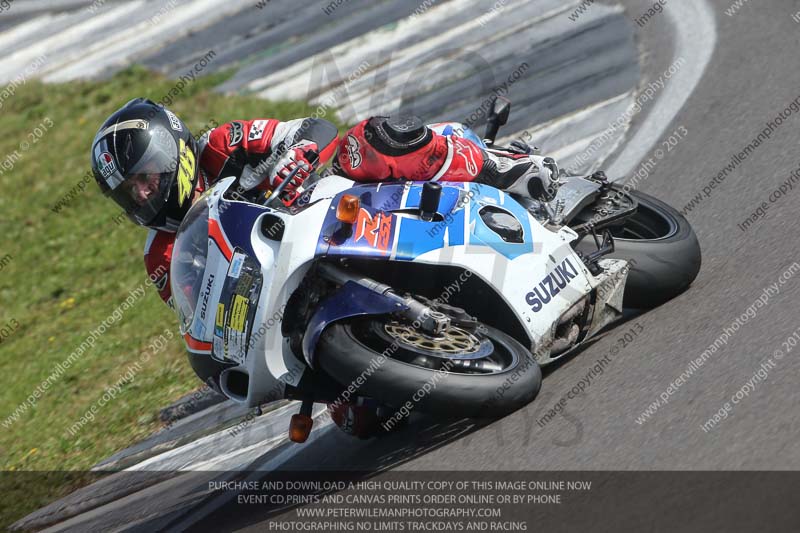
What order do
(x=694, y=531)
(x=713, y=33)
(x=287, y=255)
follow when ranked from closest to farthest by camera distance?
1. (x=694, y=531)
2. (x=287, y=255)
3. (x=713, y=33)

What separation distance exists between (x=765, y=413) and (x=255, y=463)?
2897 millimetres

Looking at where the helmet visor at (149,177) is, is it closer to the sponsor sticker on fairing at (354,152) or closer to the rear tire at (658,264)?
the sponsor sticker on fairing at (354,152)

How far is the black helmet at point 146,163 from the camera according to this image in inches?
201

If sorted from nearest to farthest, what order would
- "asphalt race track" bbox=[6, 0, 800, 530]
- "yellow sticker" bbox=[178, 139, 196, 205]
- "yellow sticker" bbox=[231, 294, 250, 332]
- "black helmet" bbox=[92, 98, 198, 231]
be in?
"asphalt race track" bbox=[6, 0, 800, 530]
"yellow sticker" bbox=[231, 294, 250, 332]
"black helmet" bbox=[92, 98, 198, 231]
"yellow sticker" bbox=[178, 139, 196, 205]

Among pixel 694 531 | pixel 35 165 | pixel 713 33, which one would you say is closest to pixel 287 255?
pixel 694 531

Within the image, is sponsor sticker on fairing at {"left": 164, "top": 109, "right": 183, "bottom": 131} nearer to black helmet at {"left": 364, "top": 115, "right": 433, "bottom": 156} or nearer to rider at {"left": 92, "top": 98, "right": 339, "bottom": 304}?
rider at {"left": 92, "top": 98, "right": 339, "bottom": 304}

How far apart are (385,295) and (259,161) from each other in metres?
1.45

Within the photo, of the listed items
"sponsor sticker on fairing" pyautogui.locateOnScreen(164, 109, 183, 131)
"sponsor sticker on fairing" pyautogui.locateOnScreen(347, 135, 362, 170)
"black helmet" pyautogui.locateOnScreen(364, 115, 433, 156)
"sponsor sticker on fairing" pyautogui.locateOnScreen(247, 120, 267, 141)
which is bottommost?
"sponsor sticker on fairing" pyautogui.locateOnScreen(247, 120, 267, 141)

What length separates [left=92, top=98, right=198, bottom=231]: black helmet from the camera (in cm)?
512

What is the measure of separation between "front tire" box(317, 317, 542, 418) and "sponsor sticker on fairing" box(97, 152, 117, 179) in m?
1.39

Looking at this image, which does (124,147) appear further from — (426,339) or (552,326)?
(552,326)

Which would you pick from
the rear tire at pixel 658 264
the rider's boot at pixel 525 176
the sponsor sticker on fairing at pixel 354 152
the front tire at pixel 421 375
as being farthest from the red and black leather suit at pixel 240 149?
the rear tire at pixel 658 264

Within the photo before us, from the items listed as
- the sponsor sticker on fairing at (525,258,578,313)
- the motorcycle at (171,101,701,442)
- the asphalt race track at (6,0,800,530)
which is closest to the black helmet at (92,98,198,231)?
the motorcycle at (171,101,701,442)

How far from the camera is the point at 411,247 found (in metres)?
4.95
